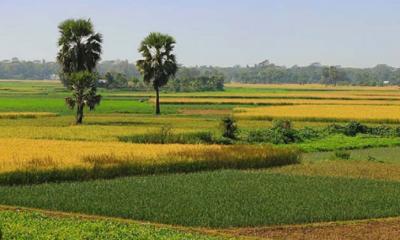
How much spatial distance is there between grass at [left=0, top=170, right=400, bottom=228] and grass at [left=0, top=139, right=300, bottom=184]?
1.32 m

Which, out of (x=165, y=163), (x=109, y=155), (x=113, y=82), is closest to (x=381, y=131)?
(x=165, y=163)

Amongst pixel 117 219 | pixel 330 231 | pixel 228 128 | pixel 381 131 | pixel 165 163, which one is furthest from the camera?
pixel 381 131

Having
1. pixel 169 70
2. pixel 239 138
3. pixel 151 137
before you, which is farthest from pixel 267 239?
pixel 169 70

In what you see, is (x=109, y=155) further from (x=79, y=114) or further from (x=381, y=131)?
(x=381, y=131)

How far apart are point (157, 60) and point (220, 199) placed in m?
52.4

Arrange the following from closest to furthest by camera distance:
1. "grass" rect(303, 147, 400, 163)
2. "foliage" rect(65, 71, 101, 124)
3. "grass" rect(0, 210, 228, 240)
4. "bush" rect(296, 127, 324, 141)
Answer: "grass" rect(0, 210, 228, 240)
"grass" rect(303, 147, 400, 163)
"bush" rect(296, 127, 324, 141)
"foliage" rect(65, 71, 101, 124)

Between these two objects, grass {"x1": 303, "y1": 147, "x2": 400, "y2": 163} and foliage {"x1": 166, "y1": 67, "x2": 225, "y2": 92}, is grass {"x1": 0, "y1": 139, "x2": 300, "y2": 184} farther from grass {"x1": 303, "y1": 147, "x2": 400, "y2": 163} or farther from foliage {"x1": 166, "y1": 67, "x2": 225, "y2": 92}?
foliage {"x1": 166, "y1": 67, "x2": 225, "y2": 92}

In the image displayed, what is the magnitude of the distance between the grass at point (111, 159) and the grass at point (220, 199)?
52.1 inches

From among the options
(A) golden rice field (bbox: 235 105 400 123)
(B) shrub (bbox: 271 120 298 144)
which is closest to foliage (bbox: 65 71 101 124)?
(B) shrub (bbox: 271 120 298 144)

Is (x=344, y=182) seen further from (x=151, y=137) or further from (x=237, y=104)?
(x=237, y=104)

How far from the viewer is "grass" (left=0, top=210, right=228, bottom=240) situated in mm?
17875

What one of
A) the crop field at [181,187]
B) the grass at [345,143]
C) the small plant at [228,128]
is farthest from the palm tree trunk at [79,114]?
the grass at [345,143]

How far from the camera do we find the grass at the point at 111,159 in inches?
1088

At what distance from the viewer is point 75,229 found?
18.7 metres
